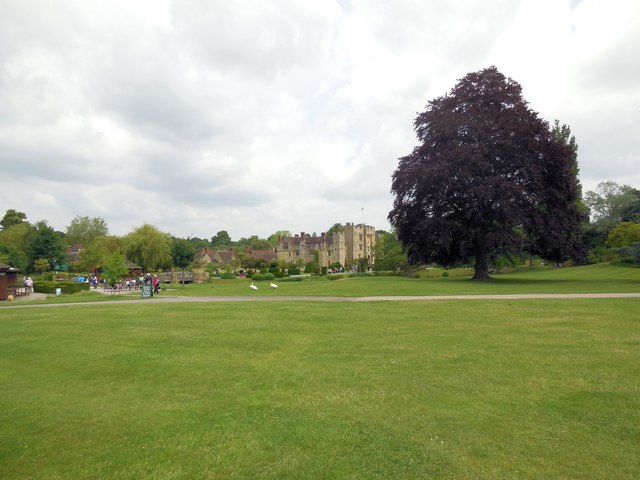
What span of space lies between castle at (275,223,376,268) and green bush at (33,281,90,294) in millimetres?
69377

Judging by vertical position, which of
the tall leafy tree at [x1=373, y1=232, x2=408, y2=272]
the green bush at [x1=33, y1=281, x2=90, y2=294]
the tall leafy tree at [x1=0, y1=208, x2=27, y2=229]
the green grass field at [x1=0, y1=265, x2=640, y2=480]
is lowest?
the green grass field at [x1=0, y1=265, x2=640, y2=480]

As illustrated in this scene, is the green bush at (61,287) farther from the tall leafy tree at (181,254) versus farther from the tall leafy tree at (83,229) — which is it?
the tall leafy tree at (83,229)

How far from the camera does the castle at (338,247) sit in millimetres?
111438

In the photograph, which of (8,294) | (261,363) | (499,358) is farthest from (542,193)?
(8,294)

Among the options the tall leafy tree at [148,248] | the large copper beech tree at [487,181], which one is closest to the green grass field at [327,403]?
the large copper beech tree at [487,181]

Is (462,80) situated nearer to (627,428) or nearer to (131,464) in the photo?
(627,428)

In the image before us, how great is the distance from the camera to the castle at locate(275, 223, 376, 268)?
366ft

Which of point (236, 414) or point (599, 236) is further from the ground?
point (599, 236)

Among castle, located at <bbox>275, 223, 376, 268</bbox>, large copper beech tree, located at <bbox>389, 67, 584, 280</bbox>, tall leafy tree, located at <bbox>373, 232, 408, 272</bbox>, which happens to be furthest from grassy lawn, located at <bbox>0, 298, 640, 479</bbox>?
castle, located at <bbox>275, 223, 376, 268</bbox>

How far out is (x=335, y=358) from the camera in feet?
31.0

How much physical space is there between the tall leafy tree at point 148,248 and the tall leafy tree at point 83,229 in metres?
36.7

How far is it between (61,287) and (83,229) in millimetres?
69472

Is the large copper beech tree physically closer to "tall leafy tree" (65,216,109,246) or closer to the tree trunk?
the tree trunk

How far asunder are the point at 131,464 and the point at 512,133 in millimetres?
36055
